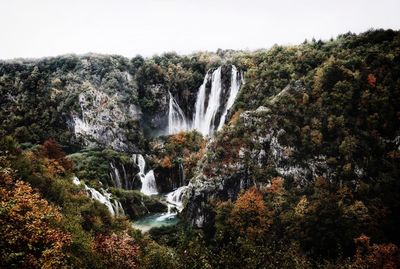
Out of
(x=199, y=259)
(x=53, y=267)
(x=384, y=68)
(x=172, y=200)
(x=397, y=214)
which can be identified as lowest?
(x=172, y=200)

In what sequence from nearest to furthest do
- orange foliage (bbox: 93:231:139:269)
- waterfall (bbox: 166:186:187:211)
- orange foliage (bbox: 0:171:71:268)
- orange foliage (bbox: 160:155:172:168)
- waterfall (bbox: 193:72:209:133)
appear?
1. orange foliage (bbox: 0:171:71:268)
2. orange foliage (bbox: 93:231:139:269)
3. waterfall (bbox: 166:186:187:211)
4. orange foliage (bbox: 160:155:172:168)
5. waterfall (bbox: 193:72:209:133)

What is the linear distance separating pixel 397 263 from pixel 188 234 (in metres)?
23.3

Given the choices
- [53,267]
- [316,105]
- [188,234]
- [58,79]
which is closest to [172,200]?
[188,234]

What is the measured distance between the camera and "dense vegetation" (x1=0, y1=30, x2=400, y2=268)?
30.3 meters

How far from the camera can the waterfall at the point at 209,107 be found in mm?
80750

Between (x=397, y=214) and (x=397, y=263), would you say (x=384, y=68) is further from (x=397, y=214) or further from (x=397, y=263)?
(x=397, y=263)

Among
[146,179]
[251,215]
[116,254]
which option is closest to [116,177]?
[146,179]

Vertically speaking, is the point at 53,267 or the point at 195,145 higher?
the point at 53,267

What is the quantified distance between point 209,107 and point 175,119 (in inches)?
365

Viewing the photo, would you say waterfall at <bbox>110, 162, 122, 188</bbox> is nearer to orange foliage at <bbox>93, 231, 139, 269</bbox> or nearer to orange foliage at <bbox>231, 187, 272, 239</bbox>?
orange foliage at <bbox>231, 187, 272, 239</bbox>

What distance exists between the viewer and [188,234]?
165ft

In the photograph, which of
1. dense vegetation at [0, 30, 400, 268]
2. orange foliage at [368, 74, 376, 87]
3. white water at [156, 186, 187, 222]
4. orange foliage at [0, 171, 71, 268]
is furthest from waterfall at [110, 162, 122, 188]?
orange foliage at [0, 171, 71, 268]

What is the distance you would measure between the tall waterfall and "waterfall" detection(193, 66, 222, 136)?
15.0 m

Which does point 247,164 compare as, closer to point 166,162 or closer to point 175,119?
point 166,162
